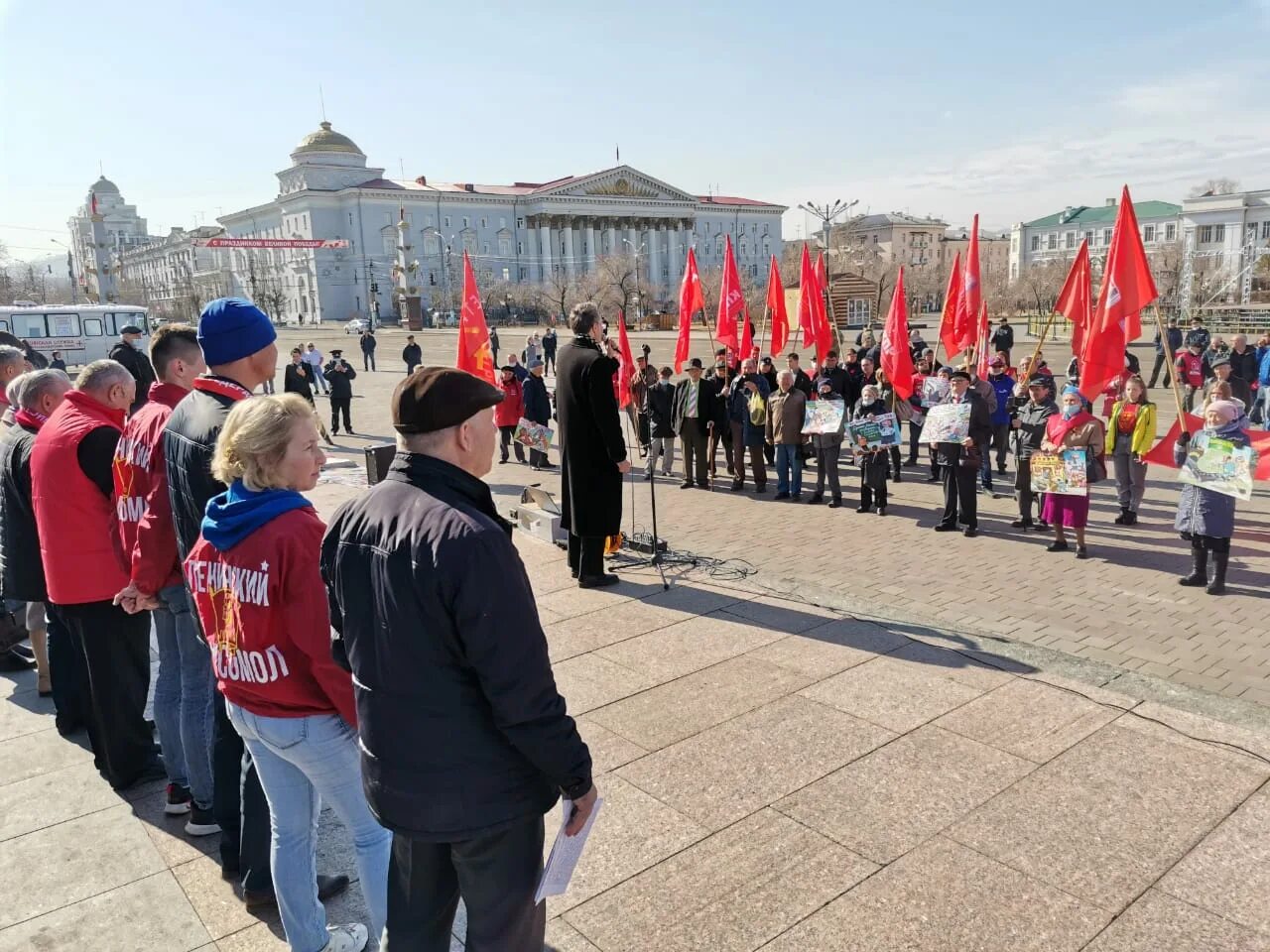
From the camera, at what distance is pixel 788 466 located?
12.1m

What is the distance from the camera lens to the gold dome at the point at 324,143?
101 meters

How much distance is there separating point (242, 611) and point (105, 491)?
1903 millimetres

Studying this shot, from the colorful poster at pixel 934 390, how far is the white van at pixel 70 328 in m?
32.5

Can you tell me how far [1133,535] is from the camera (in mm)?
9383

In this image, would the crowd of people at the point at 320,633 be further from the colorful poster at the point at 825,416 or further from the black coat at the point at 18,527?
the colorful poster at the point at 825,416

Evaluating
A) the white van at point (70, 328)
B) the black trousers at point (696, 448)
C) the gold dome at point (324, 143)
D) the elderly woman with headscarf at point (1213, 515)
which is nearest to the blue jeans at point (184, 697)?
the elderly woman with headscarf at point (1213, 515)

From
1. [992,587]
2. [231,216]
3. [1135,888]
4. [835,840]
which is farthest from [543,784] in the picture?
[231,216]

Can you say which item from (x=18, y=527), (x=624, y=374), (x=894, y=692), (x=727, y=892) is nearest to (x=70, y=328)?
(x=624, y=374)

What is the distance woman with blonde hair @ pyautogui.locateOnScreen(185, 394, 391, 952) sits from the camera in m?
2.65

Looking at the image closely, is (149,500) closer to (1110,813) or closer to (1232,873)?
(1110,813)

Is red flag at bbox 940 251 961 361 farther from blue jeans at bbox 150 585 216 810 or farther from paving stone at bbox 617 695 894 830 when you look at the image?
blue jeans at bbox 150 585 216 810

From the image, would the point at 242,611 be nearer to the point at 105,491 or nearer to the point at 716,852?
the point at 105,491

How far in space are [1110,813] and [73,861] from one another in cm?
448

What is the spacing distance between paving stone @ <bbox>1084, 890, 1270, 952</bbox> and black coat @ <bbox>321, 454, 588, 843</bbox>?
2.21 meters
